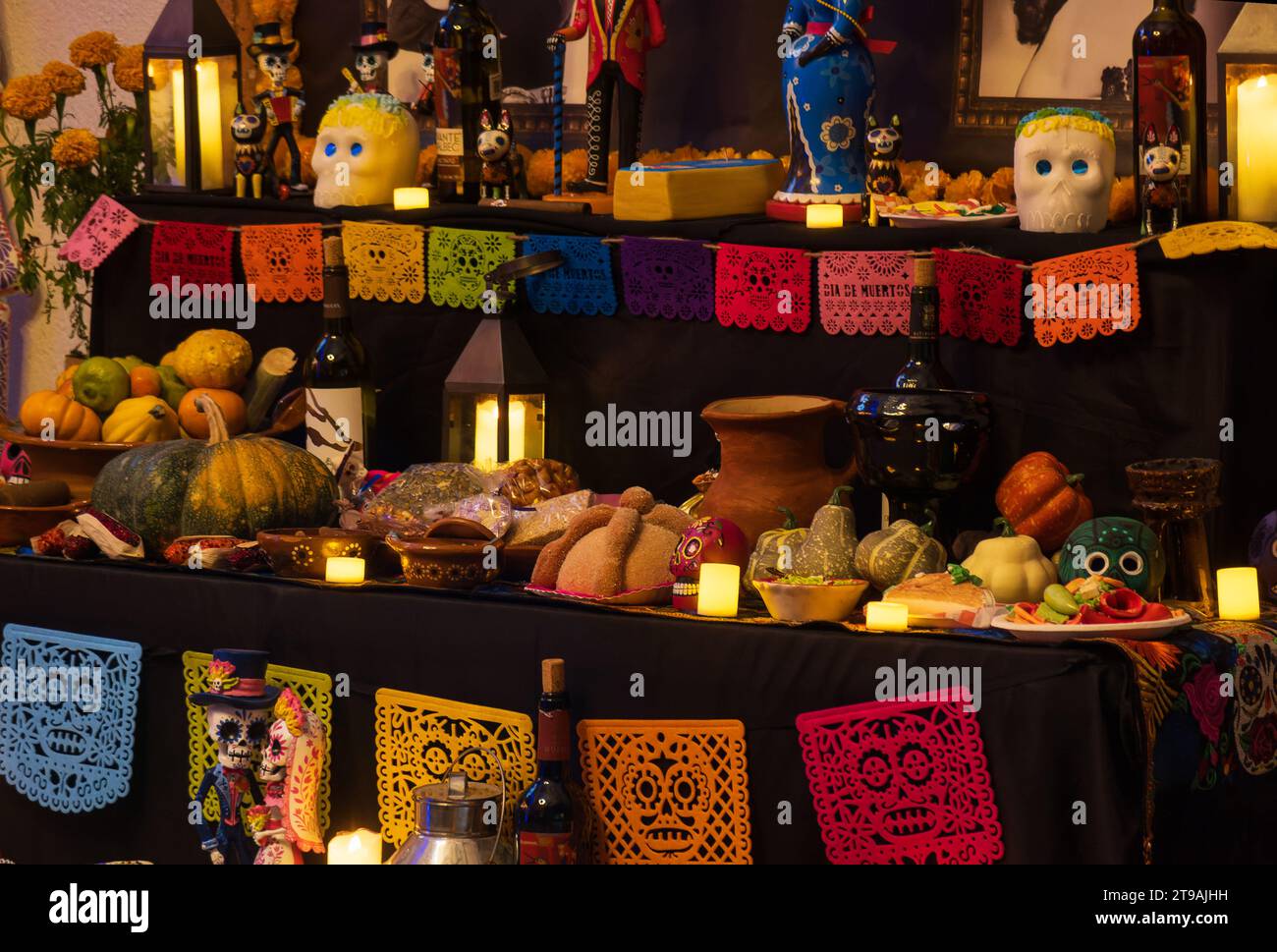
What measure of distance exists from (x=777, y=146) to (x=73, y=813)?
7.02 ft

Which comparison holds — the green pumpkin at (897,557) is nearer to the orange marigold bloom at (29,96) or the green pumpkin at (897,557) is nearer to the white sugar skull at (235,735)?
the white sugar skull at (235,735)

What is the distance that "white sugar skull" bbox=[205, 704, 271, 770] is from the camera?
405cm

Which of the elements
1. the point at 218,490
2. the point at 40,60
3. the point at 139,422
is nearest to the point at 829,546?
the point at 218,490

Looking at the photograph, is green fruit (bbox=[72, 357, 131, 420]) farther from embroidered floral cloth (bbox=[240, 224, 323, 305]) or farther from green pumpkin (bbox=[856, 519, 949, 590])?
green pumpkin (bbox=[856, 519, 949, 590])

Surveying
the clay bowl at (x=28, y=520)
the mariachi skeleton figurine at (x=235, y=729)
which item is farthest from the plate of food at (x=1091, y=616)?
the clay bowl at (x=28, y=520)

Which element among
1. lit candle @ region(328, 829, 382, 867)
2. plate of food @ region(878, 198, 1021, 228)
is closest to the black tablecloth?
plate of food @ region(878, 198, 1021, 228)

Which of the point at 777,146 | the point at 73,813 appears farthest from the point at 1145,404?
the point at 73,813

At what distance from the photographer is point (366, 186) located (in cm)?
522

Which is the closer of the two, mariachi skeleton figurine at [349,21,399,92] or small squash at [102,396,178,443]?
small squash at [102,396,178,443]

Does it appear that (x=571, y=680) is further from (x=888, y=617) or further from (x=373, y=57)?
(x=373, y=57)

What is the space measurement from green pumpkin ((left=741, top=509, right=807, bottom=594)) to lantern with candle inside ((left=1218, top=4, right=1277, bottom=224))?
1.02 metres

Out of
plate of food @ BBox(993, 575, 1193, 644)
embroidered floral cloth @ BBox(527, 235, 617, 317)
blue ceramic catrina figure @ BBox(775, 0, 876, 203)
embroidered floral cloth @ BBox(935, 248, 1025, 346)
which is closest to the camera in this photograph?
plate of food @ BBox(993, 575, 1193, 644)
